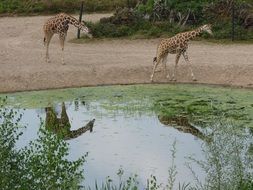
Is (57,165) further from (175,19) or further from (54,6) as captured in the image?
(54,6)

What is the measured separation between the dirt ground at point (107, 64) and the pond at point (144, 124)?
0.66 meters

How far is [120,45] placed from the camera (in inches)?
904

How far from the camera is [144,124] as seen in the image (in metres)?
15.0

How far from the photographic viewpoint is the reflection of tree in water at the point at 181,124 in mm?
14242

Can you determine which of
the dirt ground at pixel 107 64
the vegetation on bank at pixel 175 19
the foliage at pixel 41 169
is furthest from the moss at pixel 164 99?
the foliage at pixel 41 169

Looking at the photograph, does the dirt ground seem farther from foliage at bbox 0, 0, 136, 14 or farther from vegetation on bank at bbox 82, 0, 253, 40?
foliage at bbox 0, 0, 136, 14

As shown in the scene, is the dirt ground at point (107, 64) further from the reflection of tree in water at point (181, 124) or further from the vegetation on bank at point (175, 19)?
the reflection of tree in water at point (181, 124)

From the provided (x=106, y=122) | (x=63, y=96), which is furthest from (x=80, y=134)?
(x=63, y=96)

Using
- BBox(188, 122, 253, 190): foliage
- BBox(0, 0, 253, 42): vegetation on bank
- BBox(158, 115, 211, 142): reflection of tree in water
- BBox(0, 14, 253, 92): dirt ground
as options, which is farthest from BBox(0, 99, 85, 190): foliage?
BBox(0, 0, 253, 42): vegetation on bank

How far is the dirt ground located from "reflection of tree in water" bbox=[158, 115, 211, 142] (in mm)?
3574

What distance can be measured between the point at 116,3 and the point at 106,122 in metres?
15.2

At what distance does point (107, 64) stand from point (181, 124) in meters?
5.53

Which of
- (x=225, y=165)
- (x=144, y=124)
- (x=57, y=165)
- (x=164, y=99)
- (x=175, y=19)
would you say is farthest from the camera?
(x=175, y=19)

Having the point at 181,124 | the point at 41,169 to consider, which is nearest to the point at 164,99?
the point at 181,124
